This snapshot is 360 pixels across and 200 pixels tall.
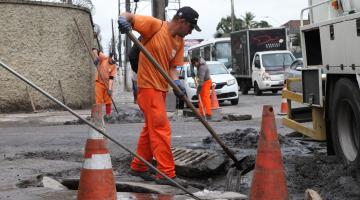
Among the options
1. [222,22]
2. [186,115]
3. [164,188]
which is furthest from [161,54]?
[222,22]

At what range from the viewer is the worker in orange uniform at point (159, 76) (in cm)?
596

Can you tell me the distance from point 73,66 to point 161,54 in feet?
46.5

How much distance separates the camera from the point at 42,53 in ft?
62.3

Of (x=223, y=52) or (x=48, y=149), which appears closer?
(x=48, y=149)

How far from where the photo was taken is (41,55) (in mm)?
18969

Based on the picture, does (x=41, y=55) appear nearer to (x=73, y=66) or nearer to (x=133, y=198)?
(x=73, y=66)

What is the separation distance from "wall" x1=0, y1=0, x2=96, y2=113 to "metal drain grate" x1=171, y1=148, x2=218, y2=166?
11.6 m

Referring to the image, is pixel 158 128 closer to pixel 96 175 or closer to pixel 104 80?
pixel 96 175

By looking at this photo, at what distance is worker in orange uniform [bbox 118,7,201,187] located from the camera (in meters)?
5.96

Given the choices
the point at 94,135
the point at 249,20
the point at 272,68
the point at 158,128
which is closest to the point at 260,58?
the point at 272,68

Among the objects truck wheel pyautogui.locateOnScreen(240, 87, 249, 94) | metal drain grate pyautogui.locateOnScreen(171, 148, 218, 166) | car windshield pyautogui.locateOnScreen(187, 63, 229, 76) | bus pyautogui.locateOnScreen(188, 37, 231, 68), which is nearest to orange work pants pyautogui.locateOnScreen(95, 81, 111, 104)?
metal drain grate pyautogui.locateOnScreen(171, 148, 218, 166)

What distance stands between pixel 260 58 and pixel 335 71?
21.0 meters

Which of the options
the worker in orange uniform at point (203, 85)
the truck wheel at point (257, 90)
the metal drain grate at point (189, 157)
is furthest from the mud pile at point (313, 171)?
the truck wheel at point (257, 90)

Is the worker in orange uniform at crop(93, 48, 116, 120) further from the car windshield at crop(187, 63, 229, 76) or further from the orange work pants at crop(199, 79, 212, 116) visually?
the car windshield at crop(187, 63, 229, 76)
